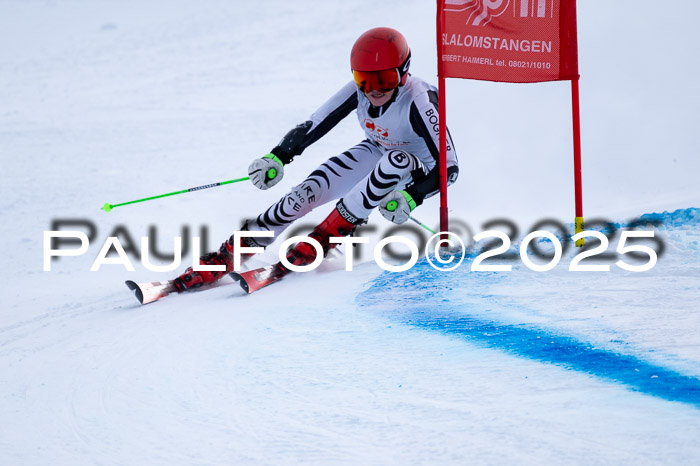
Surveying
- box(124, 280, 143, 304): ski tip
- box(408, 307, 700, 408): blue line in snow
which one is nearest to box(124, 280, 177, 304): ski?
box(124, 280, 143, 304): ski tip

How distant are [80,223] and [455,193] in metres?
3.09

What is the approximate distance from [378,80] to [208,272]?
1.56 meters

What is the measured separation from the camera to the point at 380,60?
14.3 feet

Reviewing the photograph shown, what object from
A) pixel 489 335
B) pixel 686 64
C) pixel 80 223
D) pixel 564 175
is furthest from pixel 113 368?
pixel 686 64

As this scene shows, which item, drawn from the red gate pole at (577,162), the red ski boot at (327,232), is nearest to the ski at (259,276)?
the red ski boot at (327,232)

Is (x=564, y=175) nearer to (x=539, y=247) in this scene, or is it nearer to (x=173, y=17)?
(x=539, y=247)

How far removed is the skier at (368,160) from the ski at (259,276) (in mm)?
121

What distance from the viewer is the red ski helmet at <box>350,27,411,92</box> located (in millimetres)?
4355

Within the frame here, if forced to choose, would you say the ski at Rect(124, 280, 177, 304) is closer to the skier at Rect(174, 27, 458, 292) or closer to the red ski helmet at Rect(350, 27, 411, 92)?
the skier at Rect(174, 27, 458, 292)

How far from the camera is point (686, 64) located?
891 cm

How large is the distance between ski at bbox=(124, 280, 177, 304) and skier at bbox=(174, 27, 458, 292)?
0.19 feet

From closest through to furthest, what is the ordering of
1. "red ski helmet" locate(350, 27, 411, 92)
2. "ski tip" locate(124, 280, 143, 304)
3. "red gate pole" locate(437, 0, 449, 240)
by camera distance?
"red ski helmet" locate(350, 27, 411, 92) < "red gate pole" locate(437, 0, 449, 240) < "ski tip" locate(124, 280, 143, 304)

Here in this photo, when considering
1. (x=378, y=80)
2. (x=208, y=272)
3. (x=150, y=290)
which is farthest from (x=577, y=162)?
(x=150, y=290)

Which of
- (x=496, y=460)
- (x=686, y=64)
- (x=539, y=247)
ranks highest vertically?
(x=686, y=64)
